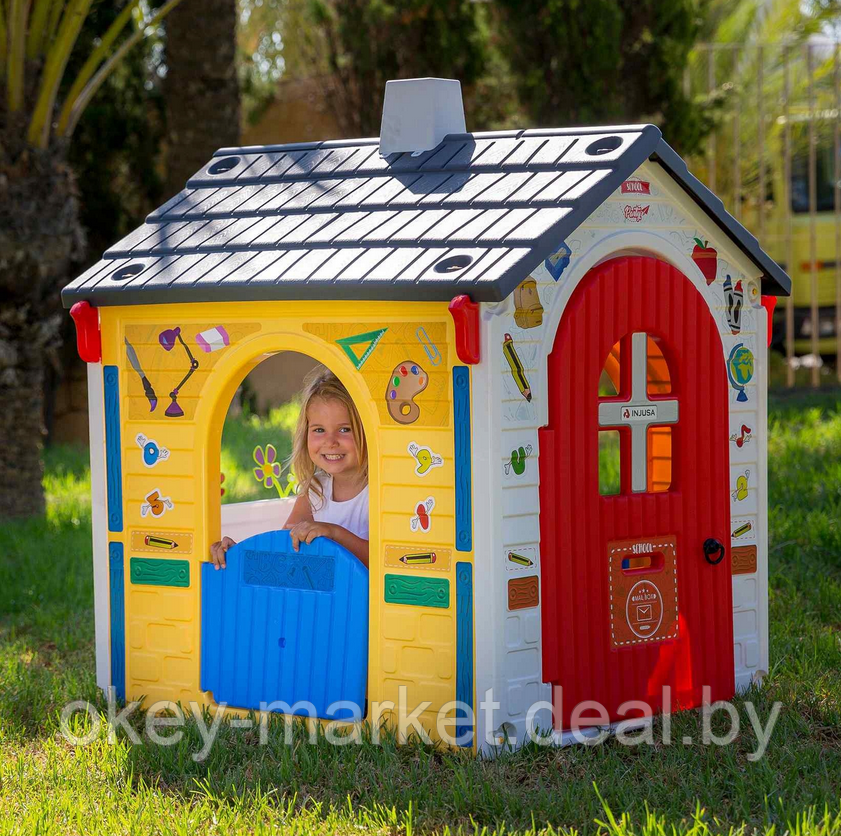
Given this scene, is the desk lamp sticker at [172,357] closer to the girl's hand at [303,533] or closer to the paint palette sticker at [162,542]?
the paint palette sticker at [162,542]

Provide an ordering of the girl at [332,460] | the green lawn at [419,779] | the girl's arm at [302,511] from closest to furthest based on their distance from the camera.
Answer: the green lawn at [419,779] → the girl at [332,460] → the girl's arm at [302,511]

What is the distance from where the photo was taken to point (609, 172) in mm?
4031

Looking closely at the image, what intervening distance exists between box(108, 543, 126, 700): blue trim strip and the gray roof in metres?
0.95

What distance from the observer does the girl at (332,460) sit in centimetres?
472

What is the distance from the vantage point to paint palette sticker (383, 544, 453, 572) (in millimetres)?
3947

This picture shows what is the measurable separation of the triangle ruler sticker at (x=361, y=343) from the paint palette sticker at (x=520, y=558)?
781 millimetres

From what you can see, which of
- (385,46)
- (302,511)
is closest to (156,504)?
(302,511)

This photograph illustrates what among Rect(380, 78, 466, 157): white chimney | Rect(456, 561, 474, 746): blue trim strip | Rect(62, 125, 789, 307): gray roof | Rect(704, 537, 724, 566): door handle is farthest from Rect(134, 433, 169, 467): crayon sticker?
Rect(704, 537, 724, 566): door handle

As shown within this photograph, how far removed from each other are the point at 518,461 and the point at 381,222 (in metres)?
0.97

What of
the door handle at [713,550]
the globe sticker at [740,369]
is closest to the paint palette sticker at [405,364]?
the door handle at [713,550]

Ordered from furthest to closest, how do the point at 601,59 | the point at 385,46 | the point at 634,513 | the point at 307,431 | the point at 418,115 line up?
the point at 385,46 < the point at 601,59 < the point at 307,431 < the point at 418,115 < the point at 634,513

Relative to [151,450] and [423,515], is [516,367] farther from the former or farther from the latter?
[151,450]

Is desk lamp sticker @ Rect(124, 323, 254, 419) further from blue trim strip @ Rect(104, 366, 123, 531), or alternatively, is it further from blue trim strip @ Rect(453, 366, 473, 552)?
blue trim strip @ Rect(453, 366, 473, 552)

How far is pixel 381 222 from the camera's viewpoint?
425 cm
